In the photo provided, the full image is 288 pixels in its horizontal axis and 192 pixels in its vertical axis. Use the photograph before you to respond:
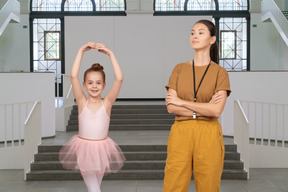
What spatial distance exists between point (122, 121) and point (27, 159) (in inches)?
146

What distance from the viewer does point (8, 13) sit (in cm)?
1305

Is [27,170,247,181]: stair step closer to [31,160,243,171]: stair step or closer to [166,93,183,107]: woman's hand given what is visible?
[31,160,243,171]: stair step

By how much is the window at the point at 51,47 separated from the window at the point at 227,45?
6.89m

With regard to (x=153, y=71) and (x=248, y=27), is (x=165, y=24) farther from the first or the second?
(x=248, y=27)

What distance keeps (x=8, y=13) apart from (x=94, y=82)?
11.3 m

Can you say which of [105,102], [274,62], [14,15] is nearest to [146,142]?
[105,102]

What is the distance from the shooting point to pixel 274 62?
1555 centimetres

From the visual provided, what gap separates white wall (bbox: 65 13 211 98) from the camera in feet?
46.7

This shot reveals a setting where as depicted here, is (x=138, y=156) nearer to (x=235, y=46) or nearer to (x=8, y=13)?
(x=8, y=13)

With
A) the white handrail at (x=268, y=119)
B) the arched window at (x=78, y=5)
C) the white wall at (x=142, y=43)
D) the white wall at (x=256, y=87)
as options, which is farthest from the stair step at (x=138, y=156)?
the arched window at (x=78, y=5)

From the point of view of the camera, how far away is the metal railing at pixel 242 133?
6770 mm

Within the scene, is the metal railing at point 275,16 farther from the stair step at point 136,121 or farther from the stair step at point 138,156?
the stair step at point 138,156

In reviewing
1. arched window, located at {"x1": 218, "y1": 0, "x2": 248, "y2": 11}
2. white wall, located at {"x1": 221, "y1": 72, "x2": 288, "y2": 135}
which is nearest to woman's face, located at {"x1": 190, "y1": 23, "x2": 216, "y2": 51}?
white wall, located at {"x1": 221, "y1": 72, "x2": 288, "y2": 135}

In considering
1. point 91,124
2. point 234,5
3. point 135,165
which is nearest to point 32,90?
point 135,165
